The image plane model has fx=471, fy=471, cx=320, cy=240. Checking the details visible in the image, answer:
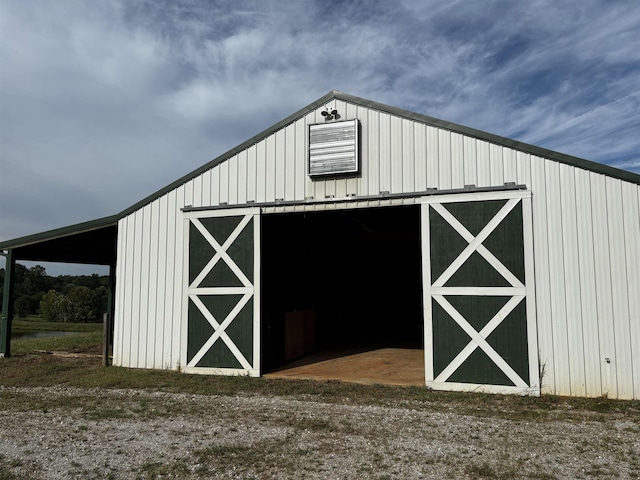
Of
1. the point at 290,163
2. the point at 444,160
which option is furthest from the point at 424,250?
the point at 290,163

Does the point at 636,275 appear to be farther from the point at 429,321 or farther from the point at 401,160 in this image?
the point at 401,160

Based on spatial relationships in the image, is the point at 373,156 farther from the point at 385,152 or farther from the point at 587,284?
the point at 587,284

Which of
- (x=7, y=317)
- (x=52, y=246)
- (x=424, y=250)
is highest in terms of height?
(x=52, y=246)

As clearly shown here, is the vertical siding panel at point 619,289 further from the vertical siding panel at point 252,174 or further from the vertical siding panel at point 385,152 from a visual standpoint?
the vertical siding panel at point 252,174

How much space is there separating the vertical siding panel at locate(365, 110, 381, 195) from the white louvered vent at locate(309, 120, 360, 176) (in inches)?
8.6

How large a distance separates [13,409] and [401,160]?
7088mm

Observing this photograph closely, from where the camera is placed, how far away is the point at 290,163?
9.09 m

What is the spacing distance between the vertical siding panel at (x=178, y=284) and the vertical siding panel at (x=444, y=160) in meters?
5.27

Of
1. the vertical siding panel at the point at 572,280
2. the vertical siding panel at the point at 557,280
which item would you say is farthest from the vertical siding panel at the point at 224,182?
the vertical siding panel at the point at 572,280

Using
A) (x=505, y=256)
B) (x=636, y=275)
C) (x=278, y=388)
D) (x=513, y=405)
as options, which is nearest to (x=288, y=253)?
(x=278, y=388)

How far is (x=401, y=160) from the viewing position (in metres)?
8.32

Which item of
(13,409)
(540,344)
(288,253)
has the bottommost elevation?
(13,409)

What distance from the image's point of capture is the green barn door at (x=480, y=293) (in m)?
7.37

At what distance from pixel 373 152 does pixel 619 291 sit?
447 cm
